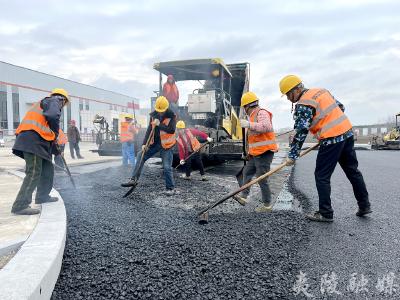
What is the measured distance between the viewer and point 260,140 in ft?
13.7

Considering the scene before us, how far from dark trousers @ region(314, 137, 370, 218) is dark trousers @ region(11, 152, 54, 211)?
119 inches

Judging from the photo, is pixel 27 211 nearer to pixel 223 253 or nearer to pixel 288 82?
pixel 223 253

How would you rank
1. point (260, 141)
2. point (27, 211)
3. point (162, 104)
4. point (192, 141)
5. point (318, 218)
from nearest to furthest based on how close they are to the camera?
point (27, 211)
point (318, 218)
point (260, 141)
point (162, 104)
point (192, 141)

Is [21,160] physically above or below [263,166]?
below

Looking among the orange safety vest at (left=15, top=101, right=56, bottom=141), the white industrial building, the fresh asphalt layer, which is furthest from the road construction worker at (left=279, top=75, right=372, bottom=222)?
the white industrial building

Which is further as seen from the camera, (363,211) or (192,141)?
(192,141)

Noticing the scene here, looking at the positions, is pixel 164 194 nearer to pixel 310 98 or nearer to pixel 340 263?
pixel 310 98

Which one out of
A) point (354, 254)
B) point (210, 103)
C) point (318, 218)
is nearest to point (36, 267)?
point (354, 254)

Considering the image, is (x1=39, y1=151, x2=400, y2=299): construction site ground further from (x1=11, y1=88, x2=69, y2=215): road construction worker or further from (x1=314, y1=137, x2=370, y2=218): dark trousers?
(x1=11, y1=88, x2=69, y2=215): road construction worker

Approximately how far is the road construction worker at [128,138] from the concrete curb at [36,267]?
223 inches

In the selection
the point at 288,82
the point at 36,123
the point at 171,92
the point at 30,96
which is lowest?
the point at 36,123

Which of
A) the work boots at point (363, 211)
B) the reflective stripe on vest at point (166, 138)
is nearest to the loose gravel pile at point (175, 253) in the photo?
the work boots at point (363, 211)

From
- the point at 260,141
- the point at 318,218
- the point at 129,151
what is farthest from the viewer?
the point at 129,151

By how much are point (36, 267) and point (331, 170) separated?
115 inches
